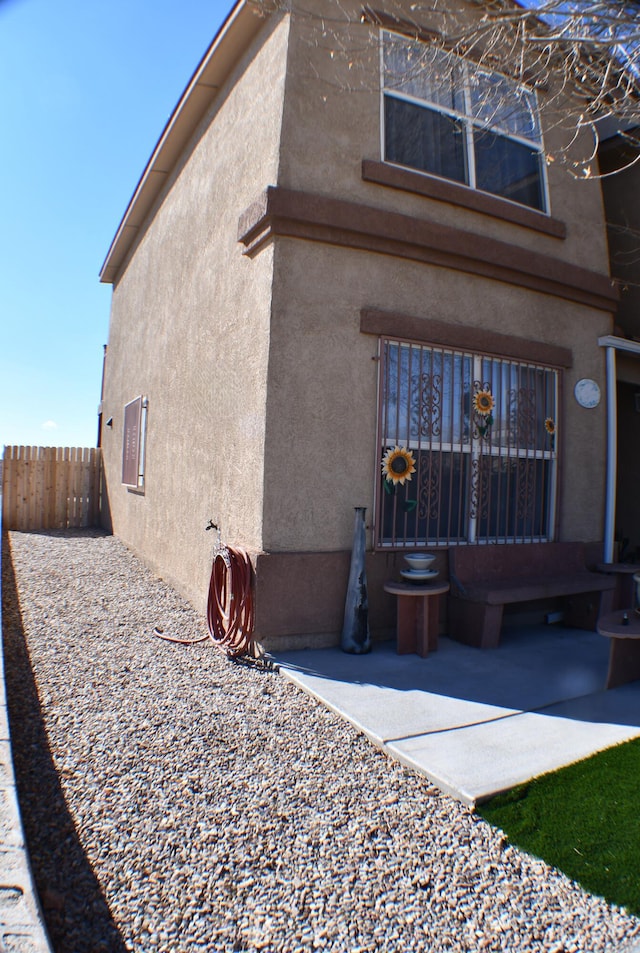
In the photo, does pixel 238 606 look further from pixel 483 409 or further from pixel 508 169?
pixel 508 169

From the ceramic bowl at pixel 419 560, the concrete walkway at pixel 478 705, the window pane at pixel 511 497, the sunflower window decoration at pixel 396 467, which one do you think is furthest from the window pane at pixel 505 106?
the concrete walkway at pixel 478 705

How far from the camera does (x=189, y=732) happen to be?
135 inches

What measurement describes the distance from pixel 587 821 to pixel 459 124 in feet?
20.3

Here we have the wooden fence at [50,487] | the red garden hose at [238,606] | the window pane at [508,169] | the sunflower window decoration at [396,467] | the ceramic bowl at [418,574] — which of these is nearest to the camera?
the red garden hose at [238,606]

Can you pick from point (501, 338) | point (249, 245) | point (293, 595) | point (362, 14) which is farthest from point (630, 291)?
point (293, 595)

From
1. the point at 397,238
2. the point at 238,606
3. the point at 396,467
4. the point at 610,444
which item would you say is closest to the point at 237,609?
the point at 238,606

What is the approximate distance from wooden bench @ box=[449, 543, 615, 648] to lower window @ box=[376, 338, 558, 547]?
0.22 metres

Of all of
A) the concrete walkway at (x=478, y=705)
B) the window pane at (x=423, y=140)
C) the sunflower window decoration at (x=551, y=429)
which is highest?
the window pane at (x=423, y=140)

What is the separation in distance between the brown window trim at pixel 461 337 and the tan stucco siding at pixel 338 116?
100cm

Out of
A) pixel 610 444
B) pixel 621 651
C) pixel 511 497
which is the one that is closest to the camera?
pixel 621 651

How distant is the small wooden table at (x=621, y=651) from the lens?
4.19m

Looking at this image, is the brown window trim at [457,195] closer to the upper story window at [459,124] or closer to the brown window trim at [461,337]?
the upper story window at [459,124]

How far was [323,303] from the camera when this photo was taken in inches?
201

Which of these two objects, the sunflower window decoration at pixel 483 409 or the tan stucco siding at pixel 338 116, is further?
the sunflower window decoration at pixel 483 409
